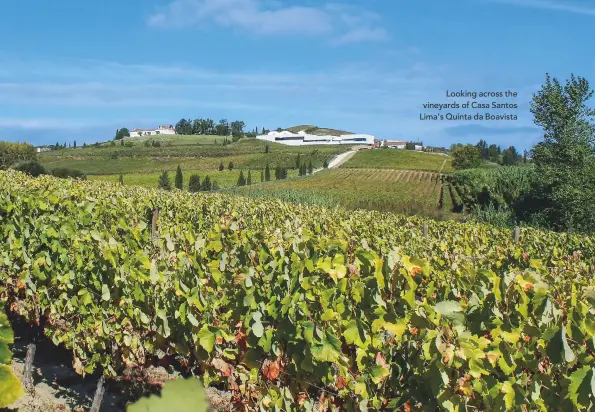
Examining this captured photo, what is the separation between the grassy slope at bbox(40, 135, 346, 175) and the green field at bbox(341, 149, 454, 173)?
806 centimetres

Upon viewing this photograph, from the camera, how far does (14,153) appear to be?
94.1 metres

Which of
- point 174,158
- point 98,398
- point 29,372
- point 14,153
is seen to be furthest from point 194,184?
point 98,398

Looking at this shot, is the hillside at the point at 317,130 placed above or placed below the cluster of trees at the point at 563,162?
above

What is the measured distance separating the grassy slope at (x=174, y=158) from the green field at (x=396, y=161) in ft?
26.5

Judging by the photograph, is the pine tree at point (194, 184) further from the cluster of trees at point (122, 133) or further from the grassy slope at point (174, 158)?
the cluster of trees at point (122, 133)

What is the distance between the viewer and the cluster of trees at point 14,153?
91.2 metres

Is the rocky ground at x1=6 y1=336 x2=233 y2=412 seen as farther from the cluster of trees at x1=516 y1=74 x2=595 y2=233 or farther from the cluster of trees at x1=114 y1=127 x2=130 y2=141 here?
the cluster of trees at x1=114 y1=127 x2=130 y2=141

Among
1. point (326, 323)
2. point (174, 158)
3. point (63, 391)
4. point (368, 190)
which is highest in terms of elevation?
point (174, 158)

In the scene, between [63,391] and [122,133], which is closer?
[63,391]

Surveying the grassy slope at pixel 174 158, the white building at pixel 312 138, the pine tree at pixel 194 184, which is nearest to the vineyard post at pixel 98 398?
the pine tree at pixel 194 184

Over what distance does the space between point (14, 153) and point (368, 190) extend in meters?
66.6

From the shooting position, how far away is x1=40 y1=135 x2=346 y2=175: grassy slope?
93.5 metres

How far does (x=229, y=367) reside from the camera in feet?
13.8

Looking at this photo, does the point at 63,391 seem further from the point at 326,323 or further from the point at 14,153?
the point at 14,153
